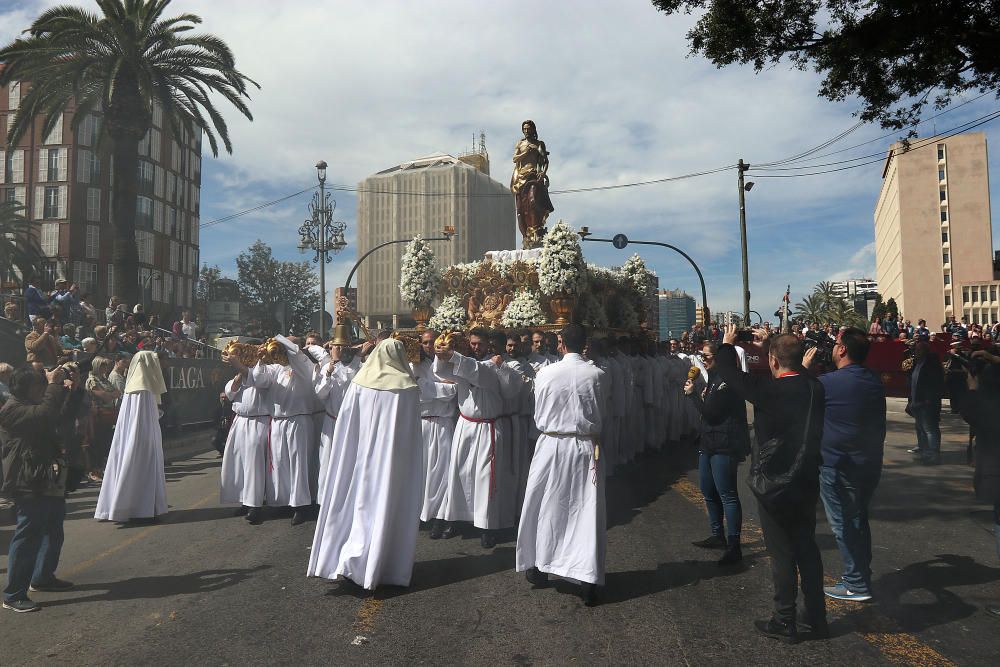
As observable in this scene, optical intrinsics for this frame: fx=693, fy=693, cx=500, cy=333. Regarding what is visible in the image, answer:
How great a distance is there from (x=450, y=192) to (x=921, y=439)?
5668 centimetres

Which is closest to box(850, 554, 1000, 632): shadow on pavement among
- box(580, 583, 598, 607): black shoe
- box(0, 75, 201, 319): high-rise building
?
box(580, 583, 598, 607): black shoe

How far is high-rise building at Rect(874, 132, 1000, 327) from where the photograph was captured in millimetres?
71938

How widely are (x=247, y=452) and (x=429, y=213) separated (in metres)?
60.7

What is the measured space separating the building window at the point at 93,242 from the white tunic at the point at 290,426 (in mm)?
46138

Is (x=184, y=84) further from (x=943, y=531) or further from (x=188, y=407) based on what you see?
(x=943, y=531)

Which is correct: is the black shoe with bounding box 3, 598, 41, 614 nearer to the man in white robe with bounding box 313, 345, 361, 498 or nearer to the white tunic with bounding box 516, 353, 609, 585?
the man in white robe with bounding box 313, 345, 361, 498

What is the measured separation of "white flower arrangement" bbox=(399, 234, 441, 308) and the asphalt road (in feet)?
17.4

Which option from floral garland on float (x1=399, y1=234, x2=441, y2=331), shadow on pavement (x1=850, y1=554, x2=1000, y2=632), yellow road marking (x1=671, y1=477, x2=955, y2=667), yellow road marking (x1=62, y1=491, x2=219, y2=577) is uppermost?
floral garland on float (x1=399, y1=234, x2=441, y2=331)

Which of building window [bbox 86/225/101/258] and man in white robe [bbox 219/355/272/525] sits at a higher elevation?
building window [bbox 86/225/101/258]

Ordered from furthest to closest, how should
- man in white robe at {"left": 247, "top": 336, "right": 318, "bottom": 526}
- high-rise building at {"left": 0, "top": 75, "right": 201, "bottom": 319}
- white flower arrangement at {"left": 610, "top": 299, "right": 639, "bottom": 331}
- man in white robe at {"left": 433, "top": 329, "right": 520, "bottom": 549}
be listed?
high-rise building at {"left": 0, "top": 75, "right": 201, "bottom": 319} → white flower arrangement at {"left": 610, "top": 299, "right": 639, "bottom": 331} → man in white robe at {"left": 247, "top": 336, "right": 318, "bottom": 526} → man in white robe at {"left": 433, "top": 329, "right": 520, "bottom": 549}

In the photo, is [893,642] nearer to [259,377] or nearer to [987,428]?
[987,428]

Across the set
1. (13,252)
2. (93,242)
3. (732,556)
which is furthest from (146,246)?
(732,556)

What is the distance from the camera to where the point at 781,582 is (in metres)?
4.22

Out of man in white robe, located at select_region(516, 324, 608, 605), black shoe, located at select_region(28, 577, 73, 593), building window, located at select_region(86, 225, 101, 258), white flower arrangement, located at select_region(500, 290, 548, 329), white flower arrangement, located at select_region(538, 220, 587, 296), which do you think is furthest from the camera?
building window, located at select_region(86, 225, 101, 258)
